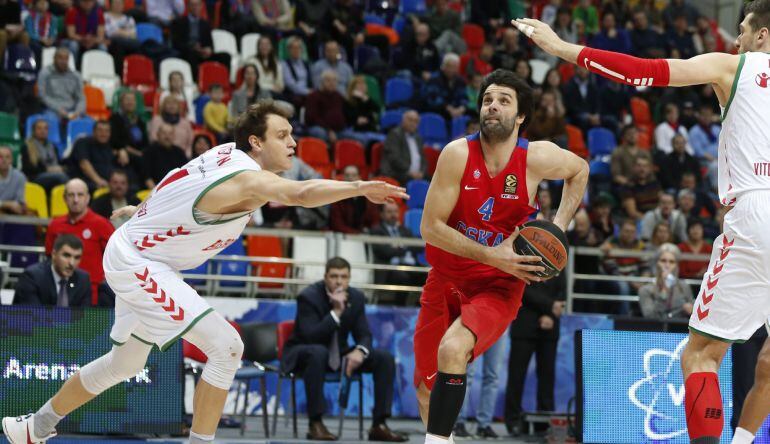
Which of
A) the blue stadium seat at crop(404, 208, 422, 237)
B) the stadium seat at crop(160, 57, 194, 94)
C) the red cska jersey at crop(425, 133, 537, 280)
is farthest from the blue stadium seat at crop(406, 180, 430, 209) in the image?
the red cska jersey at crop(425, 133, 537, 280)

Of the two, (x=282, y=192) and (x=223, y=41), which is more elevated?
(x=223, y=41)

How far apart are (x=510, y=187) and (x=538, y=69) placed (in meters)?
13.0

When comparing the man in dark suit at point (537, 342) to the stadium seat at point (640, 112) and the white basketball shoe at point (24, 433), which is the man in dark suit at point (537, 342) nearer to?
the white basketball shoe at point (24, 433)

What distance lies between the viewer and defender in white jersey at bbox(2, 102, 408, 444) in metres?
5.47

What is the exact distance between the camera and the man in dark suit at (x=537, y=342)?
34.5 ft

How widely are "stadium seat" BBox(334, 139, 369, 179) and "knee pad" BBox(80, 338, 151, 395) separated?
8350 millimetres

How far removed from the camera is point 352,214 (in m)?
12.6

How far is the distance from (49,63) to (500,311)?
1031 cm

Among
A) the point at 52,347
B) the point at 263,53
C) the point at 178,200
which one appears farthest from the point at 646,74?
the point at 263,53

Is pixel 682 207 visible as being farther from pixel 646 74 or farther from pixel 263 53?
pixel 646 74

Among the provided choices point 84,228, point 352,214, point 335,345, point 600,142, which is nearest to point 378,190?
point 335,345

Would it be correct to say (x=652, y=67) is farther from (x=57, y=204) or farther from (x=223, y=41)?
(x=223, y=41)

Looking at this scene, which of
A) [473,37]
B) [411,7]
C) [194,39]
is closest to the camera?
[194,39]

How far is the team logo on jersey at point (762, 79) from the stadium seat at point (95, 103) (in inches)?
419
